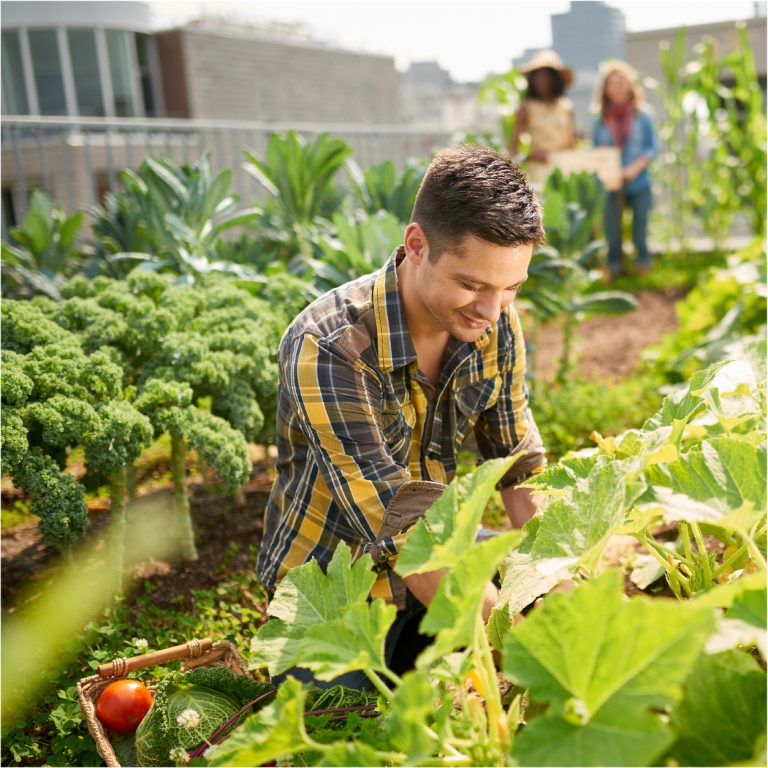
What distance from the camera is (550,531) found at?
1.30 metres

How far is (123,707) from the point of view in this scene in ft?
5.99

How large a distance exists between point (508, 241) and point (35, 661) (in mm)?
1718

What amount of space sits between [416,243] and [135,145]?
10470 millimetres

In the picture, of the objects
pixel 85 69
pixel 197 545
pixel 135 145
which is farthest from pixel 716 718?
pixel 85 69

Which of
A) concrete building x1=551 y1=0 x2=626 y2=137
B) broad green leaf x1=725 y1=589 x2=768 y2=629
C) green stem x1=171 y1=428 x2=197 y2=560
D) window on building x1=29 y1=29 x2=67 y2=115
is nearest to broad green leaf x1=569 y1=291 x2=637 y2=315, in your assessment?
green stem x1=171 y1=428 x2=197 y2=560

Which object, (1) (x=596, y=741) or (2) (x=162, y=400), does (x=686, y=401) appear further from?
(2) (x=162, y=400)

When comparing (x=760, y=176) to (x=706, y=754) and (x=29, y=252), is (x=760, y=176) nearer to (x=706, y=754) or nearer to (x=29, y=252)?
(x=29, y=252)

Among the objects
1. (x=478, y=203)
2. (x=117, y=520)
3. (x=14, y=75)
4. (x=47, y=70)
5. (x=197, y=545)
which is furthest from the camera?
(x=47, y=70)

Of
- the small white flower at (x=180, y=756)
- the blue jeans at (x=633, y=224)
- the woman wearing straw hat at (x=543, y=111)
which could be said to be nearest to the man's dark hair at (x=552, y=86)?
the woman wearing straw hat at (x=543, y=111)

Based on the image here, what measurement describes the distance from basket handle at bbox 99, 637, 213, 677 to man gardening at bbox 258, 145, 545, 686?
25 centimetres

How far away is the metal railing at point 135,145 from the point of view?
4.83m

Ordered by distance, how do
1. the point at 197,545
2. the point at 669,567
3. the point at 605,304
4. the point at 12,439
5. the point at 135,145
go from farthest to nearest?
the point at 135,145 → the point at 605,304 → the point at 197,545 → the point at 12,439 → the point at 669,567

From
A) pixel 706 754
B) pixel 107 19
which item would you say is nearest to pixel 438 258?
pixel 706 754

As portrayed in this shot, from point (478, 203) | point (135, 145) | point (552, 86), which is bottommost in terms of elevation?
point (478, 203)
